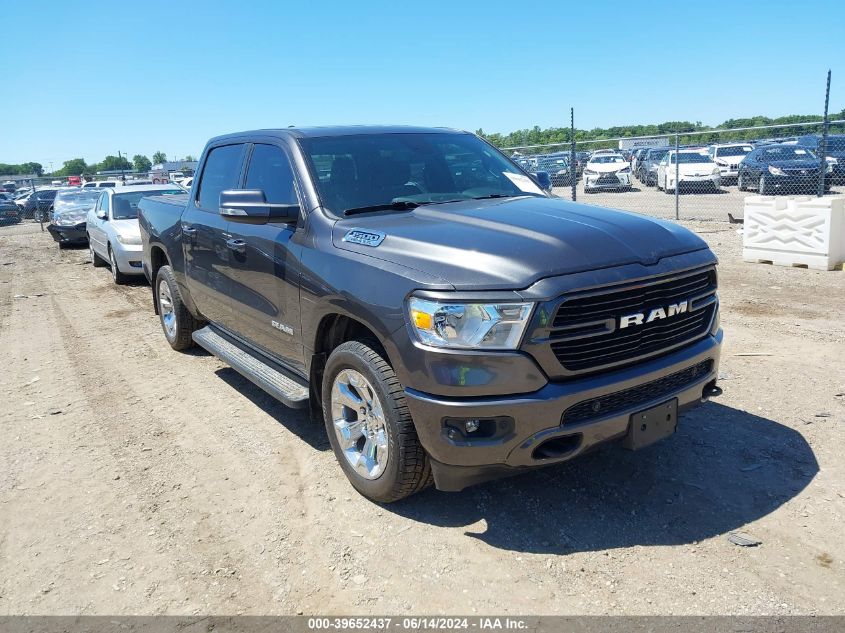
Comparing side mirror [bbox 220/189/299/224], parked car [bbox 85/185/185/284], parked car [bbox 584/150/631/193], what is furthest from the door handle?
parked car [bbox 584/150/631/193]

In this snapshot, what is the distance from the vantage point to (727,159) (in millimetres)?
23828

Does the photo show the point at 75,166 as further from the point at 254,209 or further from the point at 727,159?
the point at 254,209

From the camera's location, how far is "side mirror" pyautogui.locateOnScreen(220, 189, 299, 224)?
395 cm

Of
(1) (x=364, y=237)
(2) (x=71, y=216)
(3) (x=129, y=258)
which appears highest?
(1) (x=364, y=237)

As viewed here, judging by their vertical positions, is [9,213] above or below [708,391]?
above

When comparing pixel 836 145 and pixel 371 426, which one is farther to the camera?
pixel 836 145

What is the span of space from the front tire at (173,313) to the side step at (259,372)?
79 centimetres

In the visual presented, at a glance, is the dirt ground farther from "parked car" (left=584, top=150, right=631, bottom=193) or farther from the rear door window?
"parked car" (left=584, top=150, right=631, bottom=193)

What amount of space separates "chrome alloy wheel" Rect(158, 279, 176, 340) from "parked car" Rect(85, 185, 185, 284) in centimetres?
383

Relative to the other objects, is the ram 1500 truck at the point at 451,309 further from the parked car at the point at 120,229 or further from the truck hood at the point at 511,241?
the parked car at the point at 120,229

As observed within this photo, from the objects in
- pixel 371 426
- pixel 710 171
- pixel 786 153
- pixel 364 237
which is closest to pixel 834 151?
pixel 786 153

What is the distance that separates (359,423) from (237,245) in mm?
1759

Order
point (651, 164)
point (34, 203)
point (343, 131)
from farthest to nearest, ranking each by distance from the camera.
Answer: point (34, 203) < point (651, 164) < point (343, 131)

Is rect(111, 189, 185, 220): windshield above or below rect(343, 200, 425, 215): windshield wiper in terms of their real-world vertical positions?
below
